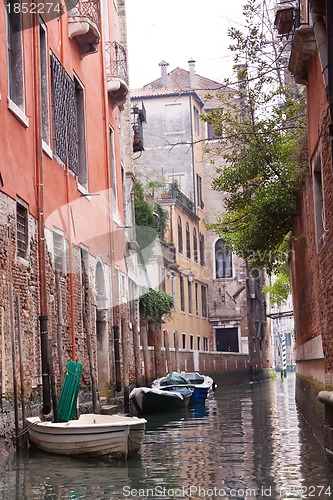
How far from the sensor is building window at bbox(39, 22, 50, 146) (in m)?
15.0

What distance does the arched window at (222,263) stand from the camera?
1834 inches

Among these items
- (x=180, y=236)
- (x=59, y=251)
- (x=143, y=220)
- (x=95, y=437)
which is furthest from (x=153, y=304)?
(x=95, y=437)

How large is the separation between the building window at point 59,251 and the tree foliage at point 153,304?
12088mm

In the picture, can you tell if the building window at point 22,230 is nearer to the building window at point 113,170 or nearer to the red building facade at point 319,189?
the red building facade at point 319,189

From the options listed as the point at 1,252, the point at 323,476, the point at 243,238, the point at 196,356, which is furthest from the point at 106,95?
the point at 196,356

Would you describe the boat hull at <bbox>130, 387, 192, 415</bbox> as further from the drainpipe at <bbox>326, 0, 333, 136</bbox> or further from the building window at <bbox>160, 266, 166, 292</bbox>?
the building window at <bbox>160, 266, 166, 292</bbox>

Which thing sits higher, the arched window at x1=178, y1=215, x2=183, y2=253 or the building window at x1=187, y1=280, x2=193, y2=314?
the arched window at x1=178, y1=215, x2=183, y2=253

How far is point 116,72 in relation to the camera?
21547 mm

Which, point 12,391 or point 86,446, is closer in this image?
point 86,446

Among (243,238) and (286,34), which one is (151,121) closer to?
(243,238)

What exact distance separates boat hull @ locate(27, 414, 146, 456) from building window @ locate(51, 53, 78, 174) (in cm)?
557

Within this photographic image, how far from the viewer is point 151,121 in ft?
139

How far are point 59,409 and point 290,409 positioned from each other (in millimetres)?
9264

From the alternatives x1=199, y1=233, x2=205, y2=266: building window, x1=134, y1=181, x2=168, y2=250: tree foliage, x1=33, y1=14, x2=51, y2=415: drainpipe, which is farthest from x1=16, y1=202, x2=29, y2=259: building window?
x1=199, y1=233, x2=205, y2=266: building window
